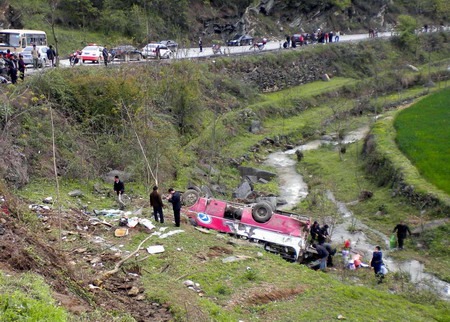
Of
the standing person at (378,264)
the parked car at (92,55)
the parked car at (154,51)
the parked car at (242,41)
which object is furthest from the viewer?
the parked car at (242,41)

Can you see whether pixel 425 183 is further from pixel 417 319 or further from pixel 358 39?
pixel 358 39

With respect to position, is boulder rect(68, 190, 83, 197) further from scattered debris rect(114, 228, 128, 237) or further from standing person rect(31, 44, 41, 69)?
standing person rect(31, 44, 41, 69)

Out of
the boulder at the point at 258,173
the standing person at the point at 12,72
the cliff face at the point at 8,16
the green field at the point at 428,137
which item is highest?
the cliff face at the point at 8,16

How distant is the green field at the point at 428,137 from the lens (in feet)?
83.3

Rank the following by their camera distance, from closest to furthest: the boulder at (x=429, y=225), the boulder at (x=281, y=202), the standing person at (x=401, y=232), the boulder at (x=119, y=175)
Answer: the standing person at (x=401, y=232)
the boulder at (x=429, y=225)
the boulder at (x=119, y=175)
the boulder at (x=281, y=202)

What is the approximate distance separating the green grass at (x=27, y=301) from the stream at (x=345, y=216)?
42.0 feet

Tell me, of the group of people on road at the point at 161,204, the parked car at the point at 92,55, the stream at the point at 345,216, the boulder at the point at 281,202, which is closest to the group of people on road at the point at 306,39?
the stream at the point at 345,216

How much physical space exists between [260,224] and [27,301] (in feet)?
33.9

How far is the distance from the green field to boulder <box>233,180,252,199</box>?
873cm

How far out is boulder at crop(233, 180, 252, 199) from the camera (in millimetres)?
26297

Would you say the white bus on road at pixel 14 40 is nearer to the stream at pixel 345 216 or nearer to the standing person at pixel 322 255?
the stream at pixel 345 216

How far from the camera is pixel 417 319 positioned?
1388 cm

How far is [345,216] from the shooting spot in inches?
953

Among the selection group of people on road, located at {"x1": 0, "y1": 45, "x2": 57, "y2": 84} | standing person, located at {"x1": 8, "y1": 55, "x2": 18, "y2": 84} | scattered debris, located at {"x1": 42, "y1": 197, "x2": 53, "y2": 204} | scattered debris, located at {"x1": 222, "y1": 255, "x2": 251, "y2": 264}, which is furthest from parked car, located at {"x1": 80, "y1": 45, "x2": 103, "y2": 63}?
scattered debris, located at {"x1": 222, "y1": 255, "x2": 251, "y2": 264}
